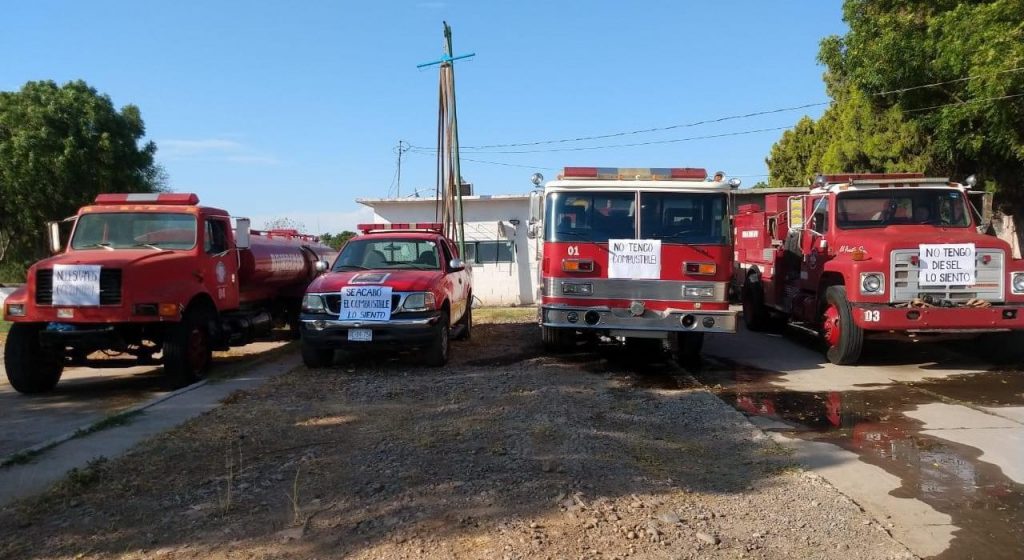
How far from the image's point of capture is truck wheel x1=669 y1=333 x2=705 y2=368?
9680mm

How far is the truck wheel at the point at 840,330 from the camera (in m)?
9.53

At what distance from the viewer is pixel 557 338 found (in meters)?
10.3

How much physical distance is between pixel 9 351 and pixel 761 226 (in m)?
12.1

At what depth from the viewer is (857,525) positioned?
169 inches

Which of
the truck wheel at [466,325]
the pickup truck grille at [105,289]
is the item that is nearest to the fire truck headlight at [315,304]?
the pickup truck grille at [105,289]

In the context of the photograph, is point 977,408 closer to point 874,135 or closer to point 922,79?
point 922,79

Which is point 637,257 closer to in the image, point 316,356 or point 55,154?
point 316,356

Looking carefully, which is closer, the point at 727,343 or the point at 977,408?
the point at 977,408

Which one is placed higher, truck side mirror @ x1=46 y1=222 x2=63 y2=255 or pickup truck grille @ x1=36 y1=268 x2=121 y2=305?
truck side mirror @ x1=46 y1=222 x2=63 y2=255

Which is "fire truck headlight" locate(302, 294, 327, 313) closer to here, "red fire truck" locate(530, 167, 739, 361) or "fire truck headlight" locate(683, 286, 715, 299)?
"red fire truck" locate(530, 167, 739, 361)

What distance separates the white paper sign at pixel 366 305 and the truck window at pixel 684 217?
11.3ft

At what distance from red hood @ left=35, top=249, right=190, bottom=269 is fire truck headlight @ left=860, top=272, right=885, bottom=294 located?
→ 875cm

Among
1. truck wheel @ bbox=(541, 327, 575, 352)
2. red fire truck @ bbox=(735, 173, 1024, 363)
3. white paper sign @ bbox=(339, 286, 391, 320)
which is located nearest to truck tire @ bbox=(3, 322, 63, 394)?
white paper sign @ bbox=(339, 286, 391, 320)

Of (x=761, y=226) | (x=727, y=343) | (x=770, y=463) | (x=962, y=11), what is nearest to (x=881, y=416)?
(x=770, y=463)
